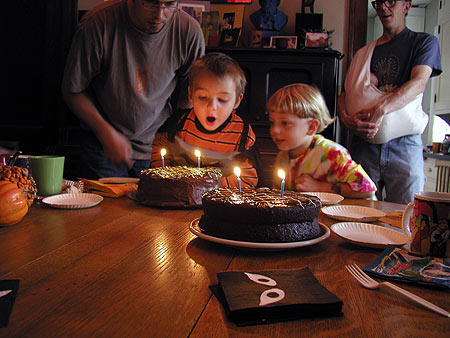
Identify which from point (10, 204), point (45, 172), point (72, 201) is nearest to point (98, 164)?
point (45, 172)

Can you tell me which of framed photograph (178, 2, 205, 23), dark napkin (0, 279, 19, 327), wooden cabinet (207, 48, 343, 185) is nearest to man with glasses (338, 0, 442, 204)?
wooden cabinet (207, 48, 343, 185)

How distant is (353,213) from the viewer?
1.09 m

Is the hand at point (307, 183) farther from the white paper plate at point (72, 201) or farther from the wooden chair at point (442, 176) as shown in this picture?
the wooden chair at point (442, 176)

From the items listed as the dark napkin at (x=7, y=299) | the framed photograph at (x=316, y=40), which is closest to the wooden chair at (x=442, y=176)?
the framed photograph at (x=316, y=40)

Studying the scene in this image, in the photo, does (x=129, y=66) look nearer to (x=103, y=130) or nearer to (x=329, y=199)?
(x=103, y=130)

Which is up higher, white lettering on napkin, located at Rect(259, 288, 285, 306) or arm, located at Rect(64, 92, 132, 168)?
arm, located at Rect(64, 92, 132, 168)

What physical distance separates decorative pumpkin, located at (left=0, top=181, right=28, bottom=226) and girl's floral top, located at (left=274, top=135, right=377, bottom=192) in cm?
128

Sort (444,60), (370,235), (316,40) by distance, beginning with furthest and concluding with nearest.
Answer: (444,60) → (316,40) → (370,235)

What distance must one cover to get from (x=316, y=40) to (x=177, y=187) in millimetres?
2029

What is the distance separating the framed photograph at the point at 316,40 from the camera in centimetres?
267

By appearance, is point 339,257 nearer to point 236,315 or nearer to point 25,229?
point 236,315

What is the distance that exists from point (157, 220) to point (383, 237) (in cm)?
57

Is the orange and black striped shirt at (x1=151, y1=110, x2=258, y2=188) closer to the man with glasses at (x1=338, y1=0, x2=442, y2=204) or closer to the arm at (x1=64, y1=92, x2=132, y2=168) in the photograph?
the arm at (x1=64, y1=92, x2=132, y2=168)

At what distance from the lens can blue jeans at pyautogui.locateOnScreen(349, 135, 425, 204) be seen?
2.34m
